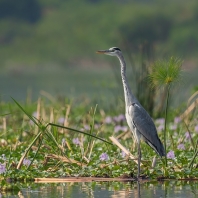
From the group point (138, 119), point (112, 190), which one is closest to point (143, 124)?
point (138, 119)

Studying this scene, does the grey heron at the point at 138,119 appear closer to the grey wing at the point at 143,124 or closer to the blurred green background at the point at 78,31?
the grey wing at the point at 143,124

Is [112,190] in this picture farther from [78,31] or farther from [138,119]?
[78,31]

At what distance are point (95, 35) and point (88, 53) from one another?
5.19m

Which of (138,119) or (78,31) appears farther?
(78,31)

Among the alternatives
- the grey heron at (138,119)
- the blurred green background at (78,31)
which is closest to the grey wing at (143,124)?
the grey heron at (138,119)

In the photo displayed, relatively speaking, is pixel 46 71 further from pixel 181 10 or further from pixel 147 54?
pixel 147 54

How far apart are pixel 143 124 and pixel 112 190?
1262mm

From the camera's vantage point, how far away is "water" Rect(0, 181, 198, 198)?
22.4 feet

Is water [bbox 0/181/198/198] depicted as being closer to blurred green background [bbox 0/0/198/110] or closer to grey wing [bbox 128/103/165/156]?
grey wing [bbox 128/103/165/156]

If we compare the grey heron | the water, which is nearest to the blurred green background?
the grey heron

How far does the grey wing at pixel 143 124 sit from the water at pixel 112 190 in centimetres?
72

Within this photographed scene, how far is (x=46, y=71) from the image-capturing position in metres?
106

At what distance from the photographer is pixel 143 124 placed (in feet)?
26.9

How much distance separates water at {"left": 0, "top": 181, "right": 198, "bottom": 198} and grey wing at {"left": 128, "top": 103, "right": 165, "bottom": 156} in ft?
2.37
